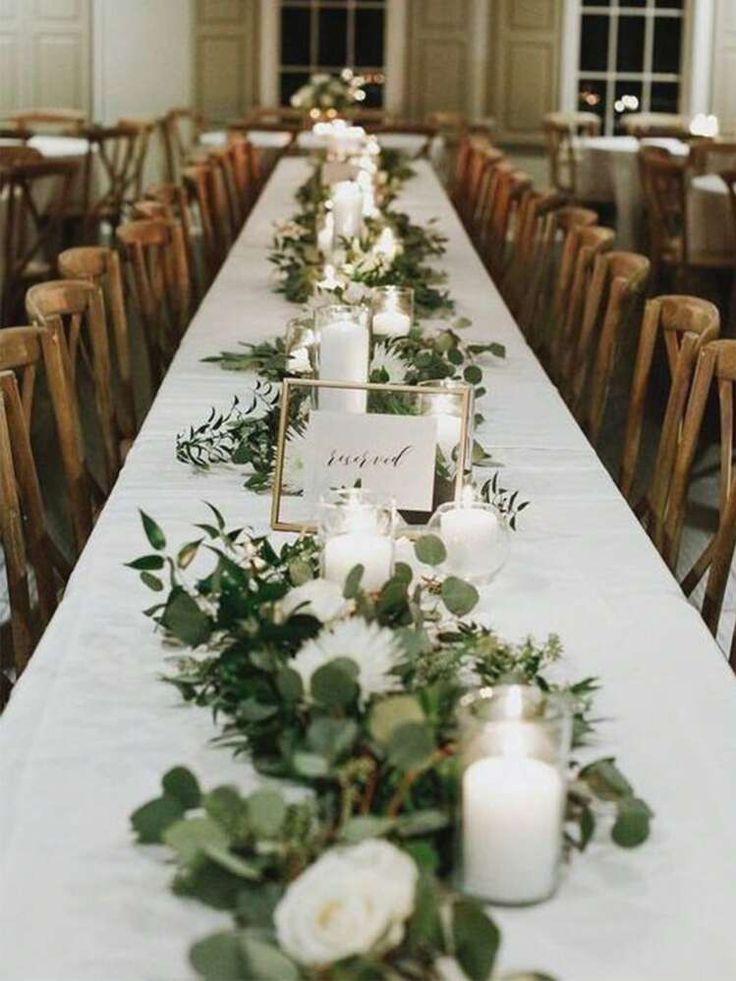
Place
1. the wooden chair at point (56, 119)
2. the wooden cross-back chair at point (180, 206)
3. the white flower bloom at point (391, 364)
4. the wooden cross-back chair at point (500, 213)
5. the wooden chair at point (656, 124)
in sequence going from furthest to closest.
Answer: the wooden chair at point (56, 119) < the wooden chair at point (656, 124) < the wooden cross-back chair at point (500, 213) < the wooden cross-back chair at point (180, 206) < the white flower bloom at point (391, 364)

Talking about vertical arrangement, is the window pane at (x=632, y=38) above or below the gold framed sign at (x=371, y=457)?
above

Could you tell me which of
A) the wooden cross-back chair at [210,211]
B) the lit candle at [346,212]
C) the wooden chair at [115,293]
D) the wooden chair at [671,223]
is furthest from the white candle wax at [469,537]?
the wooden chair at [671,223]

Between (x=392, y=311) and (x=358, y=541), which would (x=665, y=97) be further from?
(x=358, y=541)

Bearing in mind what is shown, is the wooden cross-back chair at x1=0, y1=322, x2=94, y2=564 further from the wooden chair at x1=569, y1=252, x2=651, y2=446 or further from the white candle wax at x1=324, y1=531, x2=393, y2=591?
the white candle wax at x1=324, y1=531, x2=393, y2=591

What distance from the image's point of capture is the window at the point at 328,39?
12133 mm

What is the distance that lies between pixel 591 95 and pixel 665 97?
1.62ft

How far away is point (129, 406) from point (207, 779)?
2754 mm

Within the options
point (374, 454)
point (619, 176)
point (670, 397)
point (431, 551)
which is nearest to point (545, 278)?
point (670, 397)

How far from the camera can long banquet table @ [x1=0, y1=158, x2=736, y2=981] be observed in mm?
1335

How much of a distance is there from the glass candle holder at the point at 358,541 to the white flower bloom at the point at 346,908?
0.72m

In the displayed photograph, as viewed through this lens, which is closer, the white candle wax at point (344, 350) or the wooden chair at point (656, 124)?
the white candle wax at point (344, 350)

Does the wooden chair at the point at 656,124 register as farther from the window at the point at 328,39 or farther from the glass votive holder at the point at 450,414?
the glass votive holder at the point at 450,414

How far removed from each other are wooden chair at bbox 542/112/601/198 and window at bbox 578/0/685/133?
31 centimetres

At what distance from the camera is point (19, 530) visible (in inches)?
109
